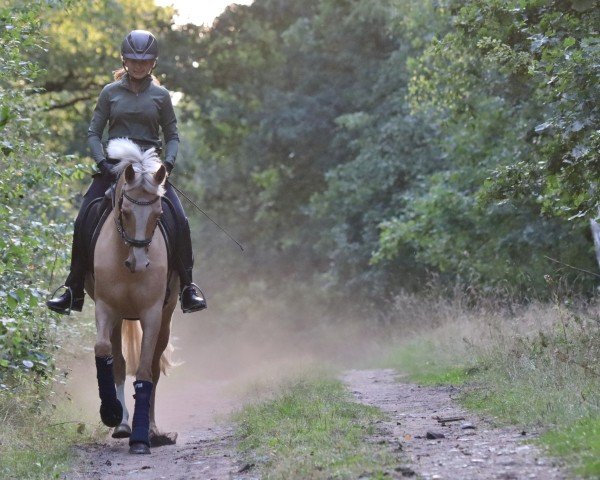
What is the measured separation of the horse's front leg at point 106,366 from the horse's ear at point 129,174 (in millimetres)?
1077

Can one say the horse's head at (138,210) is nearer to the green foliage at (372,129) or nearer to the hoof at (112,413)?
the hoof at (112,413)

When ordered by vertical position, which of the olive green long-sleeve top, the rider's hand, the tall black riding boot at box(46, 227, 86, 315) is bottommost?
the tall black riding boot at box(46, 227, 86, 315)

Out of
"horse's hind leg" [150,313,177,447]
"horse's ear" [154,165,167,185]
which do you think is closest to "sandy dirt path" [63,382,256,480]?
"horse's hind leg" [150,313,177,447]

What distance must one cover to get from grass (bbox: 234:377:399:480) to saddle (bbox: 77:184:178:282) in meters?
1.76

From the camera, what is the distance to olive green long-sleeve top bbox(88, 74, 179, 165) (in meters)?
9.49

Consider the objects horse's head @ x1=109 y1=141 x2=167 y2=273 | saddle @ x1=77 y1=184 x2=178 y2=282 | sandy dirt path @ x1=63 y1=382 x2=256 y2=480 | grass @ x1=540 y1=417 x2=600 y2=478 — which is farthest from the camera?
saddle @ x1=77 y1=184 x2=178 y2=282

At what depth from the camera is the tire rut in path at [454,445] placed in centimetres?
568

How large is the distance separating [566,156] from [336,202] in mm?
22057

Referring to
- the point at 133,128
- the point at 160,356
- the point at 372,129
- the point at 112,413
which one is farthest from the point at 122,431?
the point at 372,129

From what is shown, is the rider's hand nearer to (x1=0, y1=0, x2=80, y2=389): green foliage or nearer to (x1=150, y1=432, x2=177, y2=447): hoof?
(x1=0, y1=0, x2=80, y2=389): green foliage

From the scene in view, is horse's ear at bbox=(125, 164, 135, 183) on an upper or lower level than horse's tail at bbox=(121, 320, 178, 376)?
upper

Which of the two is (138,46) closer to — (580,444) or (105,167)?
(105,167)

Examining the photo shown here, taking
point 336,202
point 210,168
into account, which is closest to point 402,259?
point 336,202

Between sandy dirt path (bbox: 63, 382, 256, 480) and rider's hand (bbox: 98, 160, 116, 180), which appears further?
rider's hand (bbox: 98, 160, 116, 180)
